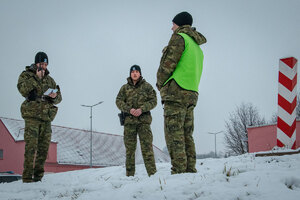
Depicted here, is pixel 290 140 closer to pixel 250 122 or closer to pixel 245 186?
pixel 245 186

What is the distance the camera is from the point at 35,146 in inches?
212

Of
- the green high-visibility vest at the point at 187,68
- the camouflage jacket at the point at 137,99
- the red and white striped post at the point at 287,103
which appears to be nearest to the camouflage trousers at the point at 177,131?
the green high-visibility vest at the point at 187,68

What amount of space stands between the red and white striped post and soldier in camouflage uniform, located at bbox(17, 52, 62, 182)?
486 centimetres

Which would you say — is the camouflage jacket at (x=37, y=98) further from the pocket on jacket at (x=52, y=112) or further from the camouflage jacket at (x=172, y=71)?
the camouflage jacket at (x=172, y=71)

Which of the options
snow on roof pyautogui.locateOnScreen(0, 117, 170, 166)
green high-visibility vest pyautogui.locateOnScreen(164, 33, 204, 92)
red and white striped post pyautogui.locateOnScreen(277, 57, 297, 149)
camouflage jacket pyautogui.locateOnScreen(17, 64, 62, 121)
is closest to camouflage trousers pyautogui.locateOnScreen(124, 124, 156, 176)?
camouflage jacket pyautogui.locateOnScreen(17, 64, 62, 121)

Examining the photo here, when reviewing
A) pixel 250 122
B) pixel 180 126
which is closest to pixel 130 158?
pixel 180 126

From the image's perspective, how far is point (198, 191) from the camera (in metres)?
2.67

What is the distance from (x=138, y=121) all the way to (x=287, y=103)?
11.6ft

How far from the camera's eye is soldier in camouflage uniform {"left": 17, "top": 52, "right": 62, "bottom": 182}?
5.36 meters

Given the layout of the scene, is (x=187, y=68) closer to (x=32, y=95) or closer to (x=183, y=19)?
(x=183, y=19)

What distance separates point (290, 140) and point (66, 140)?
108ft

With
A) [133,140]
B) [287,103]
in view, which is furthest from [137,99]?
[287,103]

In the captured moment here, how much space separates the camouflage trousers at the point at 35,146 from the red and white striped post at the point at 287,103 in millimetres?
4971

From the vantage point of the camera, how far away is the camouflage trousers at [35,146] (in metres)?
5.31
